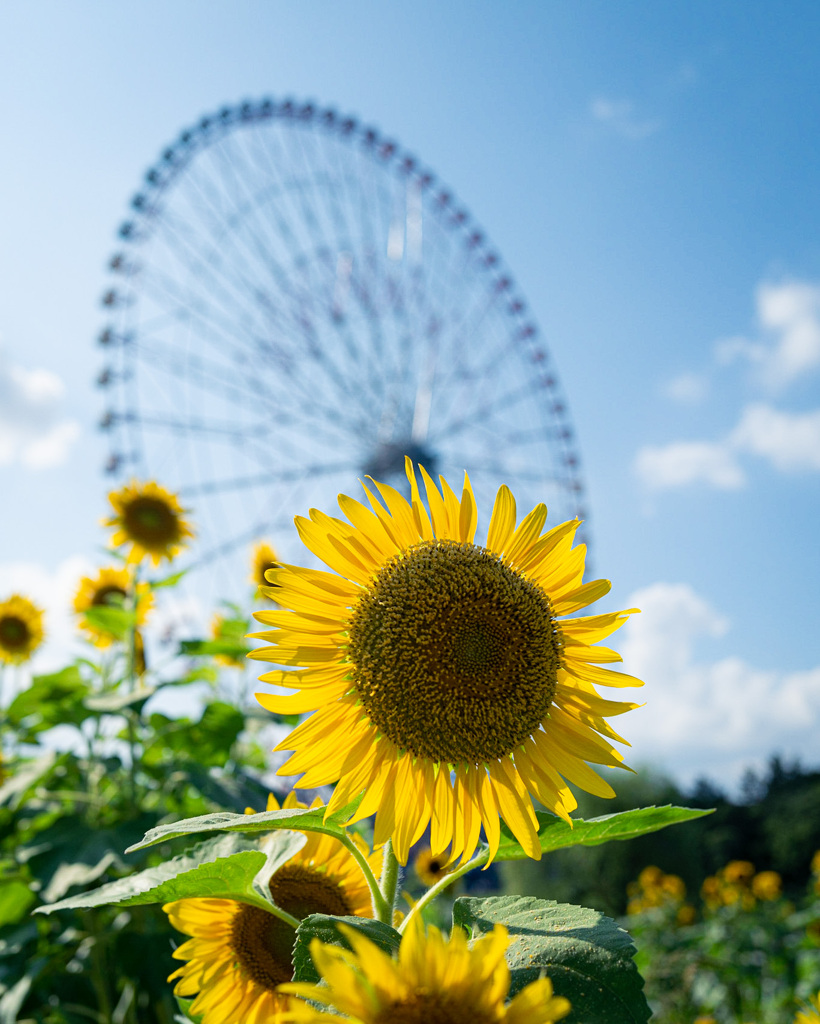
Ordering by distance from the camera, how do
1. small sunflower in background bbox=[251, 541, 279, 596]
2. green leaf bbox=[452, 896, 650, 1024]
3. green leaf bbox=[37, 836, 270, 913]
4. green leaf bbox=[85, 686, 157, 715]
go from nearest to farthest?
green leaf bbox=[452, 896, 650, 1024]
green leaf bbox=[37, 836, 270, 913]
green leaf bbox=[85, 686, 157, 715]
small sunflower in background bbox=[251, 541, 279, 596]

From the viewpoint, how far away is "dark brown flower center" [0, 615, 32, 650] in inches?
159

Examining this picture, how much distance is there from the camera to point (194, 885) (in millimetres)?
978

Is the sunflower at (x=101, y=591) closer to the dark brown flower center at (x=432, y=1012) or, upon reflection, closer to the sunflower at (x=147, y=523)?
the sunflower at (x=147, y=523)

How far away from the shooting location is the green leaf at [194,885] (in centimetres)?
92

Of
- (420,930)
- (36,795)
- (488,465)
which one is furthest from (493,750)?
(488,465)

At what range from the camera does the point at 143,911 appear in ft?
6.30

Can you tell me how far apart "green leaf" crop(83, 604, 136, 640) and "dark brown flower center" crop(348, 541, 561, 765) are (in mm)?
1805

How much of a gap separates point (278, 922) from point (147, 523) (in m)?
2.50

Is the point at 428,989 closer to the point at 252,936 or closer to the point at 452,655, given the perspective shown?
the point at 452,655

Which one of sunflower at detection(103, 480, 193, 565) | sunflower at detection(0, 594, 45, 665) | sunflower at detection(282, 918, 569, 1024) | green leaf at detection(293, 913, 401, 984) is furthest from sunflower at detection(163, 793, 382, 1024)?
sunflower at detection(0, 594, 45, 665)

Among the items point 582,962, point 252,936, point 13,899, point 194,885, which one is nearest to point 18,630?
point 13,899

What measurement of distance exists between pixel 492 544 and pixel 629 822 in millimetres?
422

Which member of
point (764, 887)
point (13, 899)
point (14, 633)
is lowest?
point (764, 887)

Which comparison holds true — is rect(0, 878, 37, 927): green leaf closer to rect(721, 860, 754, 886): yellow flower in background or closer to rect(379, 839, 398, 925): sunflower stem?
rect(379, 839, 398, 925): sunflower stem
